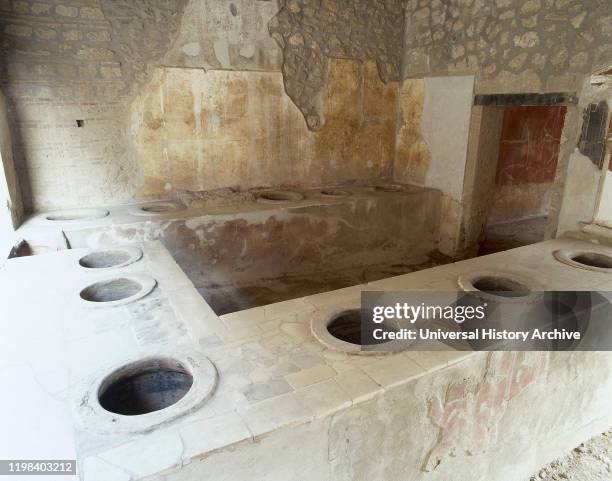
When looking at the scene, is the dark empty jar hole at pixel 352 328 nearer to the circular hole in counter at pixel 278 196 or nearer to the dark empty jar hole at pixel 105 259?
the dark empty jar hole at pixel 105 259

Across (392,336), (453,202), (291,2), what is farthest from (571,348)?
(291,2)

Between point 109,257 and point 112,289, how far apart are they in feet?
2.24

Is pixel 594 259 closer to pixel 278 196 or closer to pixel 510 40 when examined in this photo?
pixel 510 40

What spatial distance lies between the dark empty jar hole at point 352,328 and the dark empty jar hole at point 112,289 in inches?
60.2

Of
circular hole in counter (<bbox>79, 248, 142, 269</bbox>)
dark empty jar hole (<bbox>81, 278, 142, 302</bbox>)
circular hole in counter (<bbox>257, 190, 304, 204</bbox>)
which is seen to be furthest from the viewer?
circular hole in counter (<bbox>257, 190, 304, 204</bbox>)

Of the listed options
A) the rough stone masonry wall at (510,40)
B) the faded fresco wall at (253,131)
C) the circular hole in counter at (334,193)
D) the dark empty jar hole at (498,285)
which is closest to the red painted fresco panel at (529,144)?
the rough stone masonry wall at (510,40)

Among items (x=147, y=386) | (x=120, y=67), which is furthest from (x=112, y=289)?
(x=120, y=67)

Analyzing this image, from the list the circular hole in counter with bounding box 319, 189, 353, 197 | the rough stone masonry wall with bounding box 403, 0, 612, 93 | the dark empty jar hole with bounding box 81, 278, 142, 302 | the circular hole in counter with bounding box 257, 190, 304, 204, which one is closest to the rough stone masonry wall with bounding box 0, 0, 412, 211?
the circular hole in counter with bounding box 257, 190, 304, 204

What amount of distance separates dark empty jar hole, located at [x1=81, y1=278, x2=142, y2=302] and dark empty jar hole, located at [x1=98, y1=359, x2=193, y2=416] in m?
1.09

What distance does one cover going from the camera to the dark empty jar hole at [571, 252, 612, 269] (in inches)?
154

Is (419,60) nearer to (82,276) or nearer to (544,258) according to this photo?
(544,258)

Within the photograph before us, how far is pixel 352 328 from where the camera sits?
3.00 m

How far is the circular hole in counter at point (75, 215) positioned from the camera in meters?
4.72

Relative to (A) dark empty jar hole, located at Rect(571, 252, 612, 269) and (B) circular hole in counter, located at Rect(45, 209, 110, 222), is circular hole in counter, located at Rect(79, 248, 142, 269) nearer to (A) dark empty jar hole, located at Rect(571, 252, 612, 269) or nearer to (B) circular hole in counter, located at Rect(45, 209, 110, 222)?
(B) circular hole in counter, located at Rect(45, 209, 110, 222)
